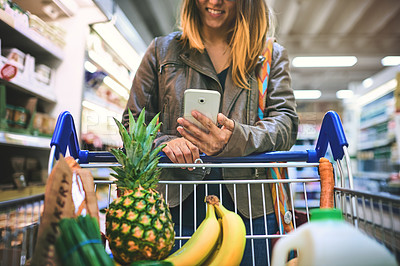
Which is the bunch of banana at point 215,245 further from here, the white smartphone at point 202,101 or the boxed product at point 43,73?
the boxed product at point 43,73

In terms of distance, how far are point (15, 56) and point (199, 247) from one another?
219cm

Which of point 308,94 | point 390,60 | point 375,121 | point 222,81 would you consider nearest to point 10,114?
point 222,81

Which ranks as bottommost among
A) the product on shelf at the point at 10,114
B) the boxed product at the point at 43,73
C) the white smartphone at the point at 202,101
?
the white smartphone at the point at 202,101

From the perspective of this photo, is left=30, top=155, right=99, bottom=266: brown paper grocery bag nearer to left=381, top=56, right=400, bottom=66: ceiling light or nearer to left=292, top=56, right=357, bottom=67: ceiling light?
left=292, top=56, right=357, bottom=67: ceiling light

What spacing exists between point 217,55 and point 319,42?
7549 mm

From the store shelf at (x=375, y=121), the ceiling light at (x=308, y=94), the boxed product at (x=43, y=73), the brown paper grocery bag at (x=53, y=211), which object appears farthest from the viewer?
the ceiling light at (x=308, y=94)

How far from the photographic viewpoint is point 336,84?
11.7 m

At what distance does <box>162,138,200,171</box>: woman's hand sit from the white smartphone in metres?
0.12

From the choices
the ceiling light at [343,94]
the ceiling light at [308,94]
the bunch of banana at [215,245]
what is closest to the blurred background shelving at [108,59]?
the bunch of banana at [215,245]

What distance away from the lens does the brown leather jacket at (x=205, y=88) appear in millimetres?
1202

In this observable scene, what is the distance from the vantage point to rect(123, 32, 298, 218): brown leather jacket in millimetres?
1202

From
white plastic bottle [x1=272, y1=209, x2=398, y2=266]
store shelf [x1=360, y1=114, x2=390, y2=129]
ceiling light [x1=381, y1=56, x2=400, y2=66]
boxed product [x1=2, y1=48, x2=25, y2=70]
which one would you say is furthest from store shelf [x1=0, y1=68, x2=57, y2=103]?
ceiling light [x1=381, y1=56, x2=400, y2=66]

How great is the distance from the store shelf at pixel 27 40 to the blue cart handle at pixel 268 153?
133 cm

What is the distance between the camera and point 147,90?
1354mm
